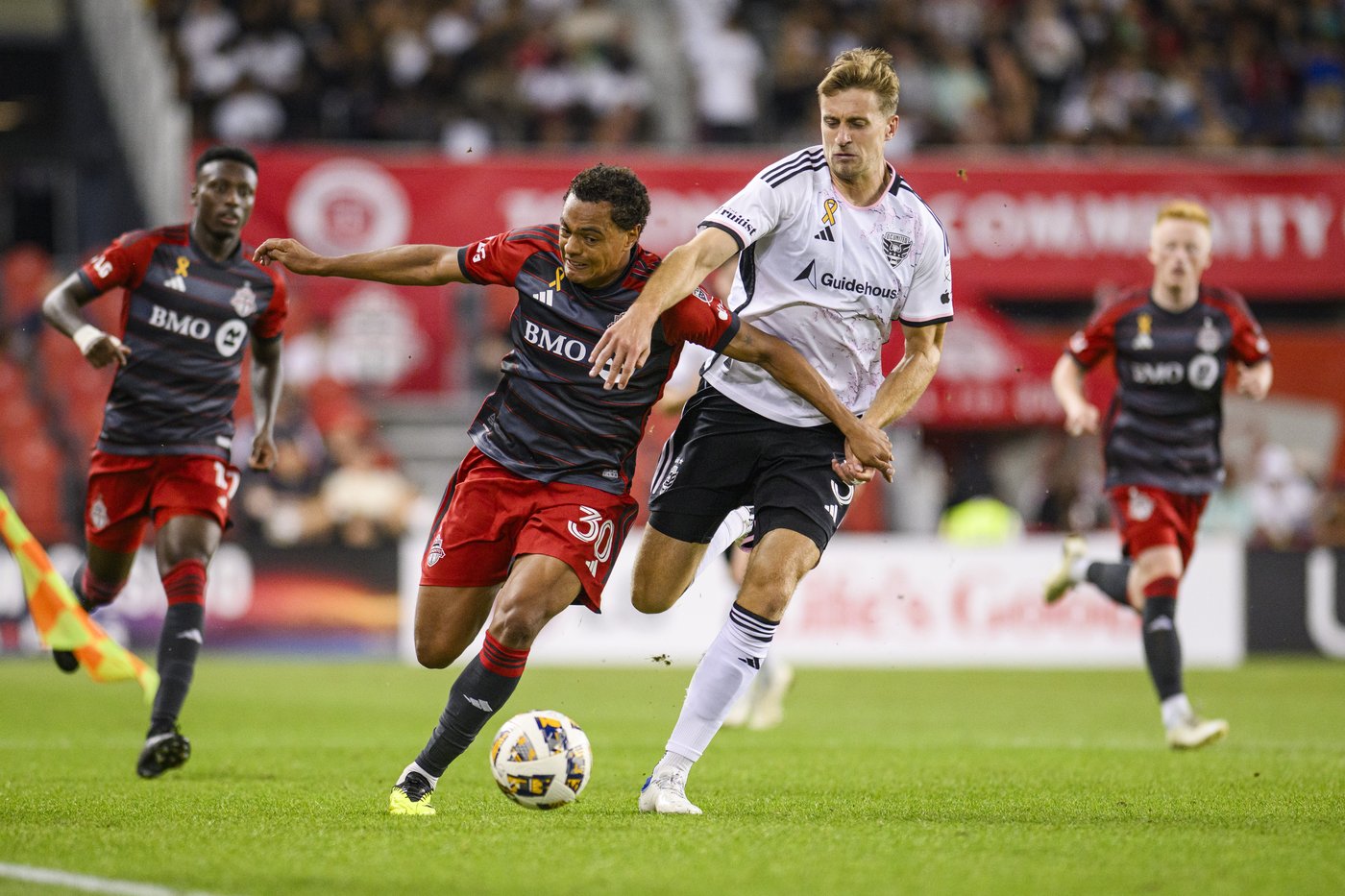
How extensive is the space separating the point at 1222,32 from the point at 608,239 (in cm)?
1853

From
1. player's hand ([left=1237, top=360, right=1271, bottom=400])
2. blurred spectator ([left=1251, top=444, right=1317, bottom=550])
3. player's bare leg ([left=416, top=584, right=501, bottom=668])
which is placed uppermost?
player's hand ([left=1237, top=360, right=1271, bottom=400])

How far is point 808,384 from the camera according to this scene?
6.34 m

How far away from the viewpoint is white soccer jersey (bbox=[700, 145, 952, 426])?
21.8 feet

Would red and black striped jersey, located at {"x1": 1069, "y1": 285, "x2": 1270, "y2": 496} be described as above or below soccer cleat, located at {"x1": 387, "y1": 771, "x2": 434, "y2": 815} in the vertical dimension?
above

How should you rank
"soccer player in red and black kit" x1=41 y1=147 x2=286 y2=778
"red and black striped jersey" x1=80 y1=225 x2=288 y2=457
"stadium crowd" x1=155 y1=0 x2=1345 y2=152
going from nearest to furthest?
"soccer player in red and black kit" x1=41 y1=147 x2=286 y2=778 → "red and black striped jersey" x1=80 y1=225 x2=288 y2=457 → "stadium crowd" x1=155 y1=0 x2=1345 y2=152

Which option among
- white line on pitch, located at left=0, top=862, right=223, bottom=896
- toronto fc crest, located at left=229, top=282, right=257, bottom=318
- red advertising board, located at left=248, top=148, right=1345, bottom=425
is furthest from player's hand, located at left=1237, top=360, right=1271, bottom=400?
red advertising board, located at left=248, top=148, right=1345, bottom=425

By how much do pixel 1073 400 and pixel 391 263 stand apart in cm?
463

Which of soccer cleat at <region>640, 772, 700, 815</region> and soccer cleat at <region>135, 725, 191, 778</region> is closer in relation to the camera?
soccer cleat at <region>640, 772, 700, 815</region>

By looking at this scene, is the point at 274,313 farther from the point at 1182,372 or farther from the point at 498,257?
the point at 1182,372

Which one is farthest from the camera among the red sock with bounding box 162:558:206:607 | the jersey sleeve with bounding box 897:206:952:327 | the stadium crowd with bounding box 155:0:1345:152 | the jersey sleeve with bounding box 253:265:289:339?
the stadium crowd with bounding box 155:0:1345:152

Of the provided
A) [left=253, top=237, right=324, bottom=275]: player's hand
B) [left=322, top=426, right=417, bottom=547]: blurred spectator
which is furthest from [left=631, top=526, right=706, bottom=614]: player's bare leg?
[left=322, top=426, right=417, bottom=547]: blurred spectator

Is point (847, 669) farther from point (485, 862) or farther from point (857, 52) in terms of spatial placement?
point (485, 862)

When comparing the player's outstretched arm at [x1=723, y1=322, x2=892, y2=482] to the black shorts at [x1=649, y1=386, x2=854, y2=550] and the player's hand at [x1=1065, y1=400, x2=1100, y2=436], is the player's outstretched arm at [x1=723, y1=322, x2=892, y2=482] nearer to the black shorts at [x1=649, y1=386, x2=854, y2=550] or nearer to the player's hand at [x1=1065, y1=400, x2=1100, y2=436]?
the black shorts at [x1=649, y1=386, x2=854, y2=550]

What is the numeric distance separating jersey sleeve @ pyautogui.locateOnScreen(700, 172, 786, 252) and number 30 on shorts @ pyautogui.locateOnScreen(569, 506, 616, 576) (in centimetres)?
113
